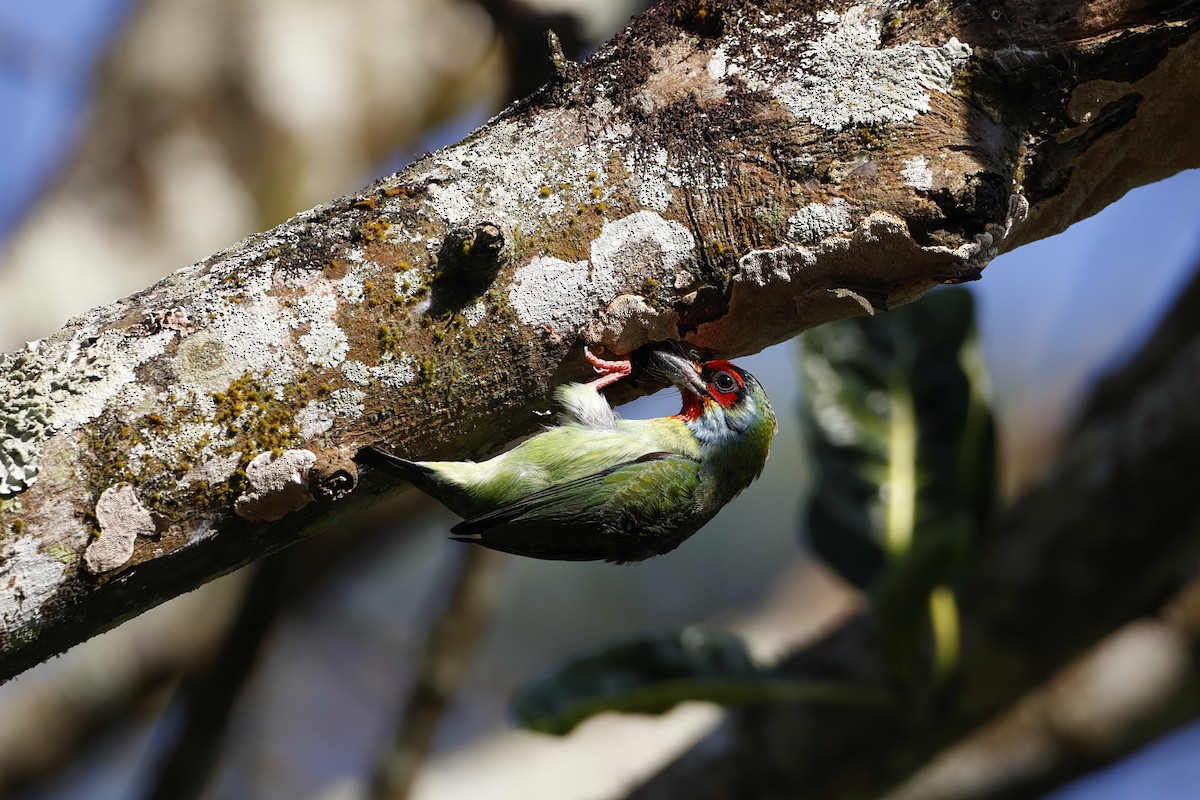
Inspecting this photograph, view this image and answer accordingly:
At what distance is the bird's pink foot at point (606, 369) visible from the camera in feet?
7.58

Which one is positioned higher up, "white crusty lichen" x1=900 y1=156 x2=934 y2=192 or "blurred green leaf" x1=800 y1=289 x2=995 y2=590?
"white crusty lichen" x1=900 y1=156 x2=934 y2=192

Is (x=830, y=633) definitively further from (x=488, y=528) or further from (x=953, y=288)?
(x=488, y=528)

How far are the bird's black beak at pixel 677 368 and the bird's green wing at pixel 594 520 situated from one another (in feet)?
0.96

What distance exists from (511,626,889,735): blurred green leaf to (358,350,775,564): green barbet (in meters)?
0.88

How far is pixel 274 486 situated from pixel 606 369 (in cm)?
77

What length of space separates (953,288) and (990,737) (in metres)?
1.84

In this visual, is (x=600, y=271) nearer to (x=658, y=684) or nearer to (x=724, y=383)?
(x=724, y=383)

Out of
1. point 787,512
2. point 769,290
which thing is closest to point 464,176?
point 769,290

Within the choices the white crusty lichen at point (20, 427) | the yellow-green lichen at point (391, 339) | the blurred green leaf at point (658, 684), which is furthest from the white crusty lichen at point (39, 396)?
the blurred green leaf at point (658, 684)

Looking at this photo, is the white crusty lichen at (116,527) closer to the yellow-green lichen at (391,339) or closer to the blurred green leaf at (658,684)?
the yellow-green lichen at (391,339)

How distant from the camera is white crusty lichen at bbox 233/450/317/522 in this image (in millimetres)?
1984

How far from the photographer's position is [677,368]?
2.79 m

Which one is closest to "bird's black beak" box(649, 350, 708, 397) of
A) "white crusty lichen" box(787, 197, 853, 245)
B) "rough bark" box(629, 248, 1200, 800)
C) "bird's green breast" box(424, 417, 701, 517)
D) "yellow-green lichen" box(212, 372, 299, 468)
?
"bird's green breast" box(424, 417, 701, 517)

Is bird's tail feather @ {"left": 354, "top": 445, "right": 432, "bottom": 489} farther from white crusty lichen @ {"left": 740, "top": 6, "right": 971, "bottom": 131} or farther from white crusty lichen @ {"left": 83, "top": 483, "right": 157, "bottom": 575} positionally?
white crusty lichen @ {"left": 740, "top": 6, "right": 971, "bottom": 131}
